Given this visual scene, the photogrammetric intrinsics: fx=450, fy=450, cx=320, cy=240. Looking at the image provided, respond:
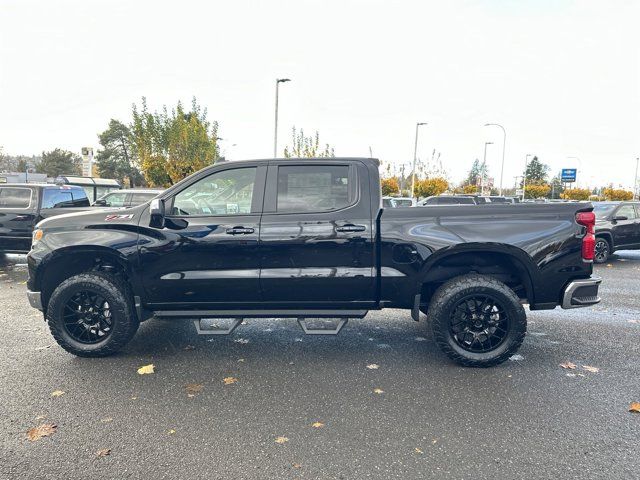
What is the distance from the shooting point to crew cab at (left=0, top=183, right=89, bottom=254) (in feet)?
31.3

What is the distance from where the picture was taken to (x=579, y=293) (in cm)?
432

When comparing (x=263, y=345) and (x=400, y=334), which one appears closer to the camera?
(x=263, y=345)

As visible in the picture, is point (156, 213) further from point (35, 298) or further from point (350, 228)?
point (350, 228)

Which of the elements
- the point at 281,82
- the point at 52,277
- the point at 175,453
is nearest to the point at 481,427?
the point at 175,453

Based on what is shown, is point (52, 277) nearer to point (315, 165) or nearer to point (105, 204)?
point (315, 165)

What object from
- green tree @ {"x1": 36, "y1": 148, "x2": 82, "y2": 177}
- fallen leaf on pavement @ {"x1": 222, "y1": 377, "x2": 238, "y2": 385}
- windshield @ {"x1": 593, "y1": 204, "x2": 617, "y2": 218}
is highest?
green tree @ {"x1": 36, "y1": 148, "x2": 82, "y2": 177}

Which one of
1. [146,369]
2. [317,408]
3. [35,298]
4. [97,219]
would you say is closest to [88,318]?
[35,298]

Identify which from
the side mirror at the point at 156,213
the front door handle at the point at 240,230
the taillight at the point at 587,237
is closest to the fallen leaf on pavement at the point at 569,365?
the taillight at the point at 587,237

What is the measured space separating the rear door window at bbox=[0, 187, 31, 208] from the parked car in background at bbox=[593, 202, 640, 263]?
1349 cm

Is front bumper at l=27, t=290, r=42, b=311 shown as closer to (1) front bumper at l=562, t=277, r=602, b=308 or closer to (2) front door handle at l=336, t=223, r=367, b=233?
(2) front door handle at l=336, t=223, r=367, b=233

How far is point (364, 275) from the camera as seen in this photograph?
434cm

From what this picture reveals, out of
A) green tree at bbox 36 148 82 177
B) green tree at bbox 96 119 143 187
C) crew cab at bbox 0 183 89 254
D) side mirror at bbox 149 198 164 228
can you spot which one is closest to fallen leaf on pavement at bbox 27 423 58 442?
side mirror at bbox 149 198 164 228

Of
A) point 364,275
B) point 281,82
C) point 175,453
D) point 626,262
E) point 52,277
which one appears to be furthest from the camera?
point 281,82

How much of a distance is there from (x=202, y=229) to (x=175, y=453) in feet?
6.87
